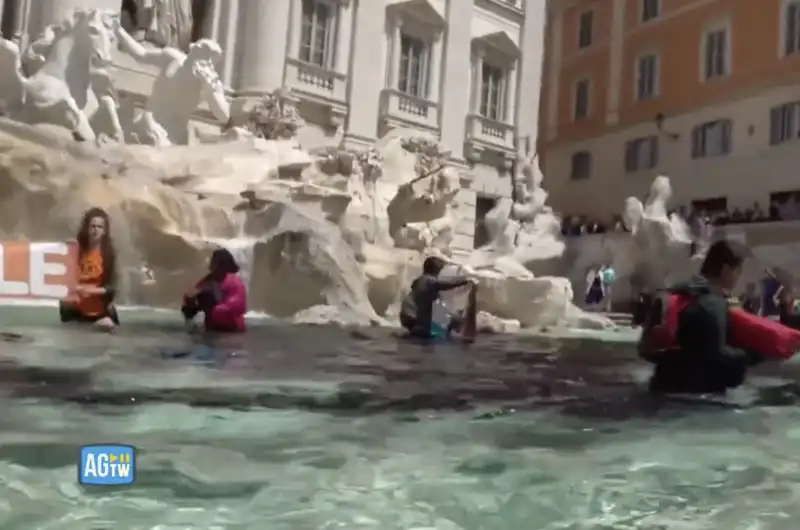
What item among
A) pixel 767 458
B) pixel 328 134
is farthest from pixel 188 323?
pixel 328 134

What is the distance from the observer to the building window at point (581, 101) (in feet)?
92.2

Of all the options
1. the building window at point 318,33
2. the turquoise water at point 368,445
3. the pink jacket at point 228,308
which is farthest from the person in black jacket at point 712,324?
the building window at point 318,33

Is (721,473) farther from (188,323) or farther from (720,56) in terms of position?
(720,56)

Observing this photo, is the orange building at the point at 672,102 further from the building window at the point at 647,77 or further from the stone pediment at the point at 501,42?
the stone pediment at the point at 501,42

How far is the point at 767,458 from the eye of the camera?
350 cm

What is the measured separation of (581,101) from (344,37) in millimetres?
12233

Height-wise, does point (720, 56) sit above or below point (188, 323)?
above

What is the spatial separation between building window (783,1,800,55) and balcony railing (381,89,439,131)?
8.93 meters

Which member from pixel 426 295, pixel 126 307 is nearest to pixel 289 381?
pixel 426 295

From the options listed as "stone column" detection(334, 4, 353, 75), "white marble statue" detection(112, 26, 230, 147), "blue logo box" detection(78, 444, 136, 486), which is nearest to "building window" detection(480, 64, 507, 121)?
"stone column" detection(334, 4, 353, 75)

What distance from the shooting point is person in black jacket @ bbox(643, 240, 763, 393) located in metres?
4.12

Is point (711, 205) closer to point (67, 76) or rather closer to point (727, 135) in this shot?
point (727, 135)

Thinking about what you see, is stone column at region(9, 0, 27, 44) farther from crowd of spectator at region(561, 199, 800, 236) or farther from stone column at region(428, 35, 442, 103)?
crowd of spectator at region(561, 199, 800, 236)

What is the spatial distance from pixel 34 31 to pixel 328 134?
6.02m
